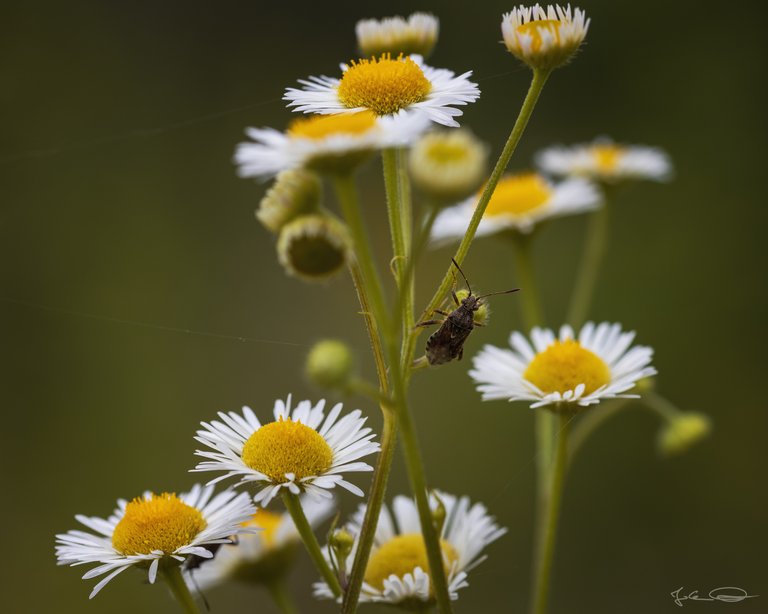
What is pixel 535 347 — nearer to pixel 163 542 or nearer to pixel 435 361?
pixel 435 361

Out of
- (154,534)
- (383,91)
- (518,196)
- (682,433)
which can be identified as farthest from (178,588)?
(518,196)

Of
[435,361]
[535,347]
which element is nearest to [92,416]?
[535,347]

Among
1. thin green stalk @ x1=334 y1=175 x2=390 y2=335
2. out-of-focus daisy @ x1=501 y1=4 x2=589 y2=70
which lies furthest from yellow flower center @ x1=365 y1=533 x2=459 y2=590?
out-of-focus daisy @ x1=501 y1=4 x2=589 y2=70

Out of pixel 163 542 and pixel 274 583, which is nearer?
pixel 163 542

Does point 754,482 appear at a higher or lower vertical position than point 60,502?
lower

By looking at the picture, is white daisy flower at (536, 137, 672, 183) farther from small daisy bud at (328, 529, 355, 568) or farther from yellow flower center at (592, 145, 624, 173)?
small daisy bud at (328, 529, 355, 568)

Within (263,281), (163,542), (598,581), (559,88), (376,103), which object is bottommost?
(598,581)
